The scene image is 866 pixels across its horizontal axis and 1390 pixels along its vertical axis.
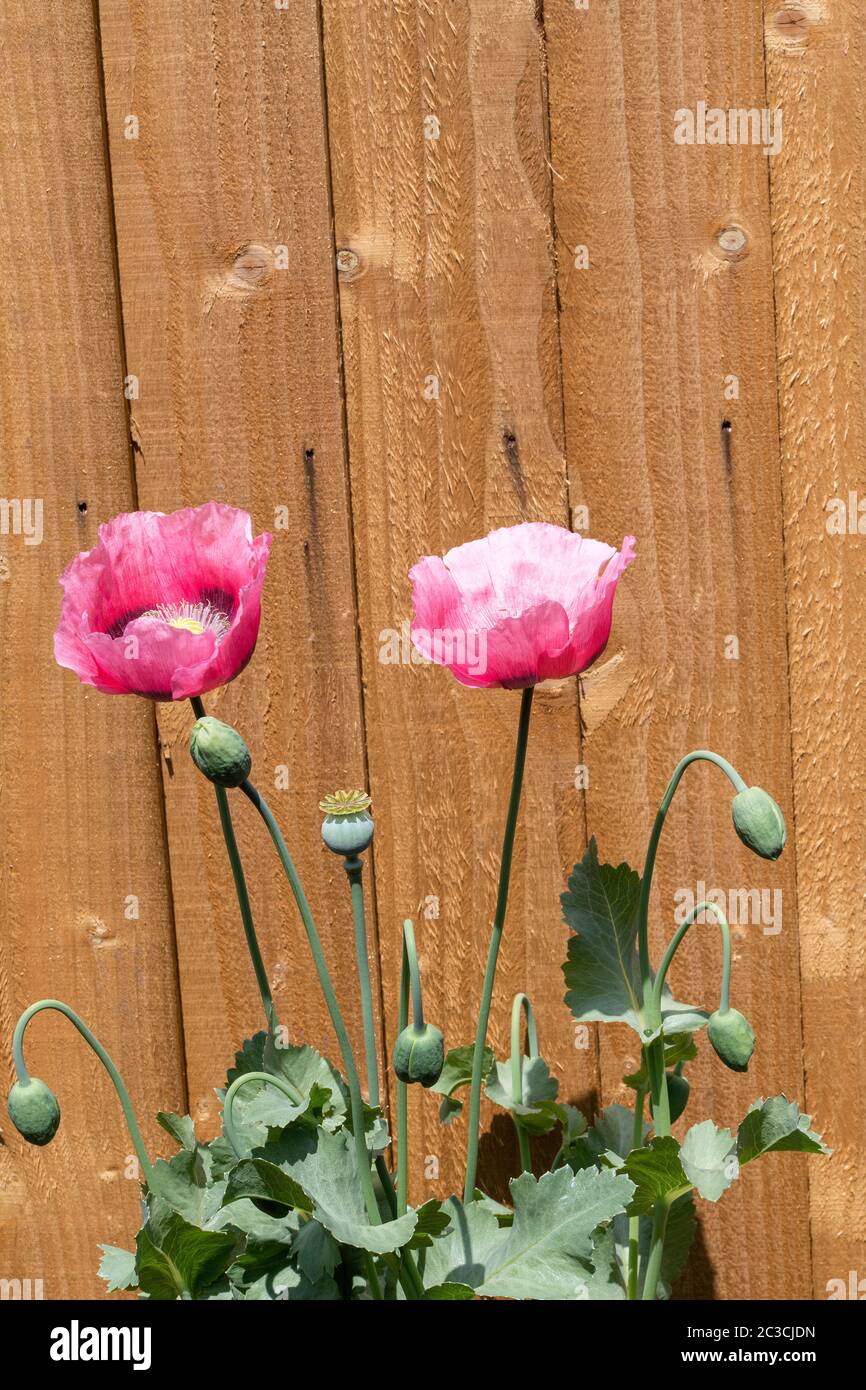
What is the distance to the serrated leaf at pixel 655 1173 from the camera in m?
0.91

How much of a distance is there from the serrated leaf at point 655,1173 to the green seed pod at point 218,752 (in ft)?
1.19

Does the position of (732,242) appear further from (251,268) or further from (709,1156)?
(709,1156)

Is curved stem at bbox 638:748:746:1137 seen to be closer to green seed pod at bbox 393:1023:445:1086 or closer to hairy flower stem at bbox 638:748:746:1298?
hairy flower stem at bbox 638:748:746:1298

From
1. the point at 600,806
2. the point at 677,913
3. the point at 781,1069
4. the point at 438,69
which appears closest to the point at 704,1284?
the point at 781,1069

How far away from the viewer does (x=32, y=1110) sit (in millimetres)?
892

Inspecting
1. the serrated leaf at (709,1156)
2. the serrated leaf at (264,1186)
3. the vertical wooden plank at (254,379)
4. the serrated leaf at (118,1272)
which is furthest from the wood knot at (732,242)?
the serrated leaf at (118,1272)

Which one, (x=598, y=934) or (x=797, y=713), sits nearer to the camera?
(x=598, y=934)

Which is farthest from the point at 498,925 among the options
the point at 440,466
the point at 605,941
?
the point at 440,466

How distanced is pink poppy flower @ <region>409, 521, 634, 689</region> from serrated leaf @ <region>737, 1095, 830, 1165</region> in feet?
1.08

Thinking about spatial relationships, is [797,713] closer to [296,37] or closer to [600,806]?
[600,806]

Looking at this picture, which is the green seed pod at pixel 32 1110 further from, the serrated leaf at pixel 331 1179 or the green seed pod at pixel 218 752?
the green seed pod at pixel 218 752
